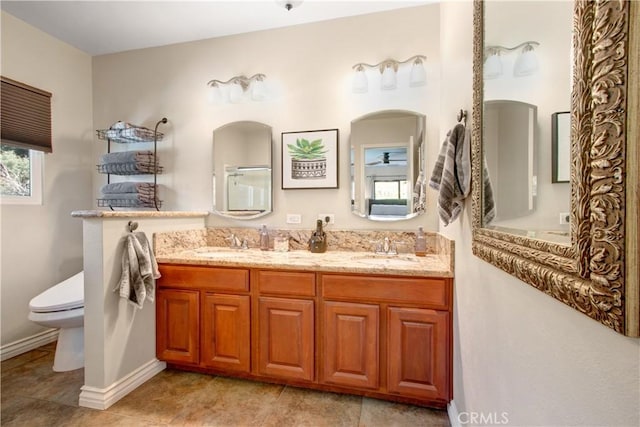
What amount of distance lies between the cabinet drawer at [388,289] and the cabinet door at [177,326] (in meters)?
0.94

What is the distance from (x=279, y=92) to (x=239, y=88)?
0.36 metres

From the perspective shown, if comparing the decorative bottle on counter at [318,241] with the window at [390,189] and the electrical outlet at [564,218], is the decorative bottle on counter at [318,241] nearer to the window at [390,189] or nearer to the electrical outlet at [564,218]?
the window at [390,189]

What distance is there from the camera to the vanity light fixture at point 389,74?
214cm

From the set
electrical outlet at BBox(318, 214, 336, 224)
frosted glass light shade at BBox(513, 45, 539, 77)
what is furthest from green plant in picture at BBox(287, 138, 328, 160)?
frosted glass light shade at BBox(513, 45, 539, 77)

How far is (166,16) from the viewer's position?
2.33 metres

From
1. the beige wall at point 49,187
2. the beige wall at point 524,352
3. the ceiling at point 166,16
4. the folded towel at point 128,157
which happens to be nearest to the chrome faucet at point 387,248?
the beige wall at point 524,352

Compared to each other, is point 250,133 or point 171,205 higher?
point 250,133

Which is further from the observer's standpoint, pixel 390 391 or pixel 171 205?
pixel 171 205

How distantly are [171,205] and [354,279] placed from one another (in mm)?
1922

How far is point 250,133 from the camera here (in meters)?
2.51

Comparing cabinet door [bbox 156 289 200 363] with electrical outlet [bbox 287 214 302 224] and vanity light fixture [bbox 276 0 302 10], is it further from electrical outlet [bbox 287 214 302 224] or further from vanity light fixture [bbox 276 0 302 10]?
vanity light fixture [bbox 276 0 302 10]

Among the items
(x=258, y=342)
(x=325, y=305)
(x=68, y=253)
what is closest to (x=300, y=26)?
(x=325, y=305)

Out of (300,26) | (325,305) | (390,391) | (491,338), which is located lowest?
(390,391)

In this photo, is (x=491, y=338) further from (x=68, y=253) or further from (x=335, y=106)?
(x=68, y=253)
